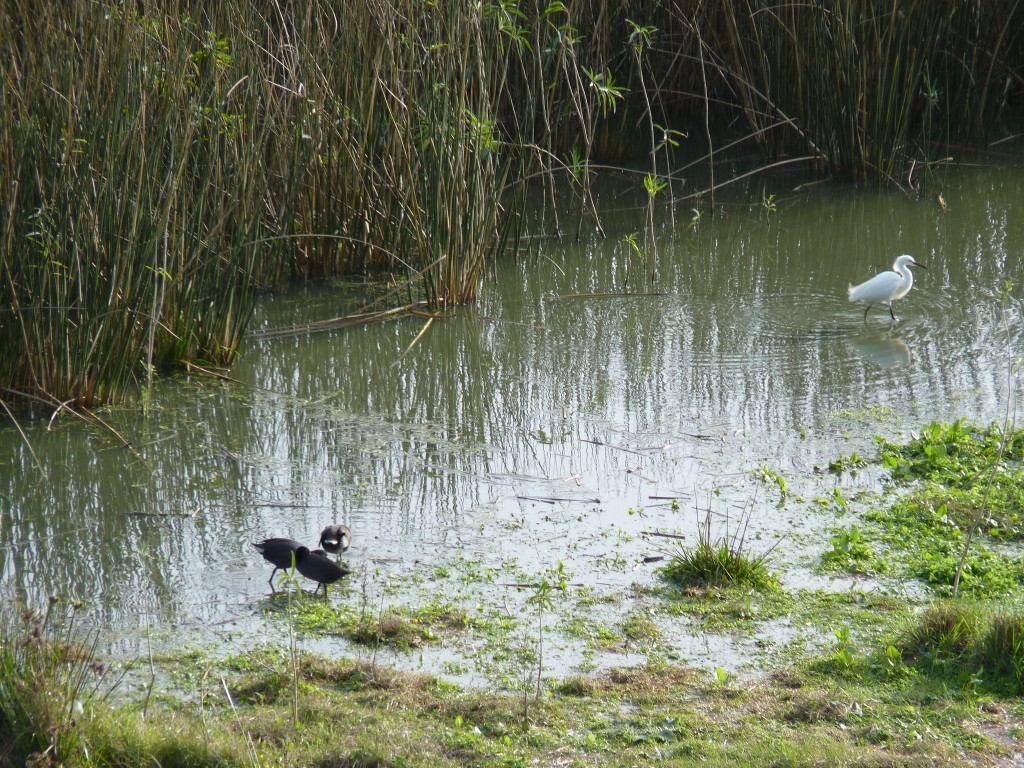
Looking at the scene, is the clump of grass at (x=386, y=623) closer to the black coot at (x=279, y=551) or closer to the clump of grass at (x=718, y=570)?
the black coot at (x=279, y=551)

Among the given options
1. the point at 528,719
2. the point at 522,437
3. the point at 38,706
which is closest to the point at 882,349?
the point at 522,437

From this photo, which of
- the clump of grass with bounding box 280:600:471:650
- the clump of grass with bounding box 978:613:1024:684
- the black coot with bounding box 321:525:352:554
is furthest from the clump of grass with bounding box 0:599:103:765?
the clump of grass with bounding box 978:613:1024:684

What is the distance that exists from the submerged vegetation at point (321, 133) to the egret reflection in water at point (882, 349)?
1.64 meters

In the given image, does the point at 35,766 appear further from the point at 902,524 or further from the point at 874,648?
the point at 902,524

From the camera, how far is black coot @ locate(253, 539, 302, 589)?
139 inches

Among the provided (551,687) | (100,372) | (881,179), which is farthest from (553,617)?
(881,179)

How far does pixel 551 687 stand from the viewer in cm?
291

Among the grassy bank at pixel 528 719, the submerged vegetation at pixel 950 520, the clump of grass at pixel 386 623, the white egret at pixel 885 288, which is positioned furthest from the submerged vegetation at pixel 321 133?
the submerged vegetation at pixel 950 520

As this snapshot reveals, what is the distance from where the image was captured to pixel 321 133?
22.3 feet

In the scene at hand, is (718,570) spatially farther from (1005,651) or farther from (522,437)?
(522,437)

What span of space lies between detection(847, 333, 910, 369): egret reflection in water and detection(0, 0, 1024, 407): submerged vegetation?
1.64 metres

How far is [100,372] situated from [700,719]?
139 inches

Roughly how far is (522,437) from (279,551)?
5.45ft

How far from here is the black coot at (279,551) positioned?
3.53 m
